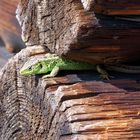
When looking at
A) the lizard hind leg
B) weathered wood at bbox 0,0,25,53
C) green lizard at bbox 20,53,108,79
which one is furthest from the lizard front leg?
weathered wood at bbox 0,0,25,53

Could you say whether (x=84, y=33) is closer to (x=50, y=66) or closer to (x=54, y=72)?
(x=54, y=72)

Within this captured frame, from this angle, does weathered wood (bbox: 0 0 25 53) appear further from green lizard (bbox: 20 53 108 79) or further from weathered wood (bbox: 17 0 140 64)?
weathered wood (bbox: 17 0 140 64)

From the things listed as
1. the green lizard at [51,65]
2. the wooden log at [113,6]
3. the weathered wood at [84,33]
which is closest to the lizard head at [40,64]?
the green lizard at [51,65]

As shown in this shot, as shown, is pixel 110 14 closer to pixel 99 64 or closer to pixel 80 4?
pixel 80 4

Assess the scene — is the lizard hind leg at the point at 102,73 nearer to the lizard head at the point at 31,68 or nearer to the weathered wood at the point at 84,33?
the weathered wood at the point at 84,33

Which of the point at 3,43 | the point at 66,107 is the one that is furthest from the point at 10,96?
the point at 3,43

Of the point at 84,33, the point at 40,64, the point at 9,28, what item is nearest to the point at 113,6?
the point at 84,33
